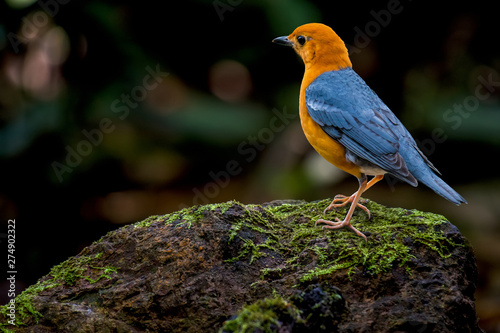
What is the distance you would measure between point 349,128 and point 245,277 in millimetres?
1528

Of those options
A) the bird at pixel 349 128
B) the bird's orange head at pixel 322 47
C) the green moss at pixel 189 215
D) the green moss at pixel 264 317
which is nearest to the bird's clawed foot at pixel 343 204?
the bird at pixel 349 128

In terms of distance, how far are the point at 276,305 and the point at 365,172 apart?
1.94 metres

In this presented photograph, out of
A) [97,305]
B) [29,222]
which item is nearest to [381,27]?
[29,222]

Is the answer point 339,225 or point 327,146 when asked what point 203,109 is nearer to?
point 327,146

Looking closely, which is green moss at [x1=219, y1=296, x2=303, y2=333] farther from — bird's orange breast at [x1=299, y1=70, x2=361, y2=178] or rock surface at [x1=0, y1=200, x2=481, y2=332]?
bird's orange breast at [x1=299, y1=70, x2=361, y2=178]

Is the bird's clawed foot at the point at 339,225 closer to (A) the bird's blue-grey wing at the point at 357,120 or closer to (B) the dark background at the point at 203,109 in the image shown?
(A) the bird's blue-grey wing at the point at 357,120

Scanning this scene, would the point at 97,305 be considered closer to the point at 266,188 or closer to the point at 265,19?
the point at 266,188

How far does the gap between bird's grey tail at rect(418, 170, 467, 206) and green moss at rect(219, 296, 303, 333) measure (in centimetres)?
158

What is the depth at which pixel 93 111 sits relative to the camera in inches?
295

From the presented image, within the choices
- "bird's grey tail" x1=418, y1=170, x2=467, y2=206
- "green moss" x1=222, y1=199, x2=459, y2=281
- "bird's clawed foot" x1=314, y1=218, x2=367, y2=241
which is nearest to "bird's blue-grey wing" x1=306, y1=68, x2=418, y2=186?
"bird's grey tail" x1=418, y1=170, x2=467, y2=206

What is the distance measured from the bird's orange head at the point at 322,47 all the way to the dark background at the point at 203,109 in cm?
264

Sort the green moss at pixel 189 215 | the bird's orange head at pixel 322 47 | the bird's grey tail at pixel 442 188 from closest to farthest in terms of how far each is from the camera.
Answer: the bird's grey tail at pixel 442 188
the green moss at pixel 189 215
the bird's orange head at pixel 322 47

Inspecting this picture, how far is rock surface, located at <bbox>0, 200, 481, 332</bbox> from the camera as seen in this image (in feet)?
10.8

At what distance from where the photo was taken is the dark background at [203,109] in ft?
24.1
